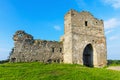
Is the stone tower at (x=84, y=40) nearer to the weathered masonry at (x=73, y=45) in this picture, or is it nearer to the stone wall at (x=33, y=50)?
the weathered masonry at (x=73, y=45)

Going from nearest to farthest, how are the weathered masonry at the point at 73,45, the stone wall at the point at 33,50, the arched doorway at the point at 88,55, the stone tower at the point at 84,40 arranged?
the stone wall at the point at 33,50 → the weathered masonry at the point at 73,45 → the stone tower at the point at 84,40 → the arched doorway at the point at 88,55

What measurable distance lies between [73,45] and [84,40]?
2.43 m

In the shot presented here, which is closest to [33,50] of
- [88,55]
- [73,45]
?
[73,45]

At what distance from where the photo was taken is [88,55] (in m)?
36.1

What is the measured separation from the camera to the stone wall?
31547 millimetres

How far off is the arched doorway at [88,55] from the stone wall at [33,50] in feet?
13.1

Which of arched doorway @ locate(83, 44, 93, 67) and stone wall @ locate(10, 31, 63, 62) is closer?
stone wall @ locate(10, 31, 63, 62)

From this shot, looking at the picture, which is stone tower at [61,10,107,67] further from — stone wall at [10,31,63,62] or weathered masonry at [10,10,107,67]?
stone wall at [10,31,63,62]

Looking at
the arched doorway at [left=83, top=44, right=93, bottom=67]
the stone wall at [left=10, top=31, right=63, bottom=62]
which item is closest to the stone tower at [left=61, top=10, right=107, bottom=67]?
the arched doorway at [left=83, top=44, right=93, bottom=67]

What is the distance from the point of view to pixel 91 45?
35250 mm

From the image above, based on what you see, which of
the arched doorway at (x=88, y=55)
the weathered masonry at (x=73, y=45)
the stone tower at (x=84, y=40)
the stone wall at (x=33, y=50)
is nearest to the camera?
the stone wall at (x=33, y=50)

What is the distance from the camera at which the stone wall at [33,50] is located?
104ft

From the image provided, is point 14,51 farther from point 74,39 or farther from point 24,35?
point 74,39

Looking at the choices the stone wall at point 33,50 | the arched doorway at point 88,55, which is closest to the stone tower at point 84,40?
the arched doorway at point 88,55
